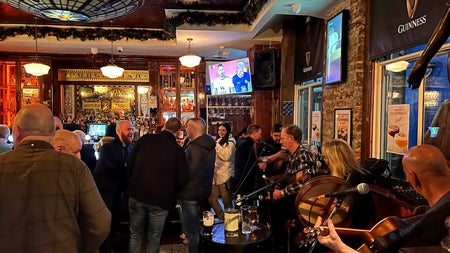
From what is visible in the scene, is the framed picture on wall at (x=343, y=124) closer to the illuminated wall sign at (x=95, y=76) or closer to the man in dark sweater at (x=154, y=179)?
the man in dark sweater at (x=154, y=179)

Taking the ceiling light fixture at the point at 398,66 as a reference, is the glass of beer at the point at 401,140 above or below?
below

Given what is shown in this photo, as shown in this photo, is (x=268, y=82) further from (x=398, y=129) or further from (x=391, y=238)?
(x=391, y=238)

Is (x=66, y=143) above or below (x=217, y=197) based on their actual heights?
above

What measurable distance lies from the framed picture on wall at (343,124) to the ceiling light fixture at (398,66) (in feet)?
2.17

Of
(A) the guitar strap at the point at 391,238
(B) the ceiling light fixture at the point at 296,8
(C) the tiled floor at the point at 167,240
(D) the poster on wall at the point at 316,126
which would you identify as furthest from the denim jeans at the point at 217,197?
(A) the guitar strap at the point at 391,238

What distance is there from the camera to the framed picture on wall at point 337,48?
13.8ft

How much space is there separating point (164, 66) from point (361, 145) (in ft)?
19.5

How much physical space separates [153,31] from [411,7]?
206 inches

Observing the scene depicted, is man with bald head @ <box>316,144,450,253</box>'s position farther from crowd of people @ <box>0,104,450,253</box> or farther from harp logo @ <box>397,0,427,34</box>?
harp logo @ <box>397,0,427,34</box>

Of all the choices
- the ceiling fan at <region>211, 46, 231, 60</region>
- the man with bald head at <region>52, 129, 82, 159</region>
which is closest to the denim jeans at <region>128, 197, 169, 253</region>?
A: the man with bald head at <region>52, 129, 82, 159</region>

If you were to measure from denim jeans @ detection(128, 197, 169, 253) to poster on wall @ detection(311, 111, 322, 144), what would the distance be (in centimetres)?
272

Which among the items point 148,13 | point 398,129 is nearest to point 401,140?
point 398,129

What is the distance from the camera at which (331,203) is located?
214 cm

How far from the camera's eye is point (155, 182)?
3.31 meters
